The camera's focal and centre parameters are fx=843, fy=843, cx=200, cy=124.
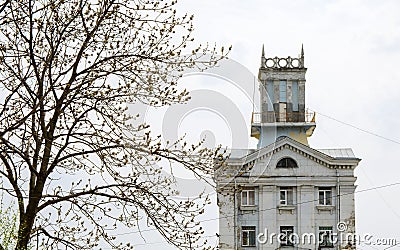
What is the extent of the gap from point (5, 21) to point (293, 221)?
31297 mm

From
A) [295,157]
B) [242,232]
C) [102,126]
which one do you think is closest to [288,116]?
[295,157]

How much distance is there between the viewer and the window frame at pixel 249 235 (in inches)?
1559

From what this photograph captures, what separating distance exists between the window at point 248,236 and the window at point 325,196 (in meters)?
3.53

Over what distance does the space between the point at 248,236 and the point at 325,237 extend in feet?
12.0

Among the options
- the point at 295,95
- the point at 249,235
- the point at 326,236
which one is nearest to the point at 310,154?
the point at 326,236

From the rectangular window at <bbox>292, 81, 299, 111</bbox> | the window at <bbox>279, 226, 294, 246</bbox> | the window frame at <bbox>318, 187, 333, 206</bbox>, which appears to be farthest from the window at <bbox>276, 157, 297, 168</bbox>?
the rectangular window at <bbox>292, 81, 299, 111</bbox>

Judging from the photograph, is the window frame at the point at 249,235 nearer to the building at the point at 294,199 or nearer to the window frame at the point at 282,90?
the building at the point at 294,199

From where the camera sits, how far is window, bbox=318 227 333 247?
3950 cm

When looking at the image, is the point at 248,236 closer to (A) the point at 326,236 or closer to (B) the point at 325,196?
(A) the point at 326,236

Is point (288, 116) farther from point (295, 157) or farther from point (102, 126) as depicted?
point (102, 126)

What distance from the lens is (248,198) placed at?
40469mm

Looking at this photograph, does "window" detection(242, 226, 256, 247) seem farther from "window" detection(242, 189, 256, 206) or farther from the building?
"window" detection(242, 189, 256, 206)

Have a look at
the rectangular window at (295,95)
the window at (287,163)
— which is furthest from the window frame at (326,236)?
the rectangular window at (295,95)

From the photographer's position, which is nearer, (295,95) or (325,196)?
(325,196)
